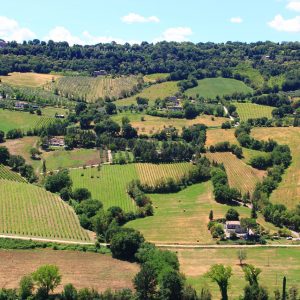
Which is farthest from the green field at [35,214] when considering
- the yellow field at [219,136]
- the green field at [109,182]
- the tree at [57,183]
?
the yellow field at [219,136]

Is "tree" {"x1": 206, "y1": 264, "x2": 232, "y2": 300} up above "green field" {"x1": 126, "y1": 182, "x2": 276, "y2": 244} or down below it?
below

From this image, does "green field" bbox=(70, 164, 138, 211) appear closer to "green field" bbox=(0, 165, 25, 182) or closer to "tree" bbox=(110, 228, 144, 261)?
"green field" bbox=(0, 165, 25, 182)

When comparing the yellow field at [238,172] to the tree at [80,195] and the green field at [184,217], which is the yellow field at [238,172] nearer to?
the green field at [184,217]

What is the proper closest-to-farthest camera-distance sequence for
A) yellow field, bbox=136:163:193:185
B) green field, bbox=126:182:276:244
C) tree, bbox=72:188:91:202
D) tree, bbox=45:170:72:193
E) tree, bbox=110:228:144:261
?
tree, bbox=110:228:144:261, green field, bbox=126:182:276:244, tree, bbox=72:188:91:202, tree, bbox=45:170:72:193, yellow field, bbox=136:163:193:185

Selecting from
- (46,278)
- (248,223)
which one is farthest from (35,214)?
(248,223)

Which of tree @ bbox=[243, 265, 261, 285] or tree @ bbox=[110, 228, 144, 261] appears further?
tree @ bbox=[110, 228, 144, 261]

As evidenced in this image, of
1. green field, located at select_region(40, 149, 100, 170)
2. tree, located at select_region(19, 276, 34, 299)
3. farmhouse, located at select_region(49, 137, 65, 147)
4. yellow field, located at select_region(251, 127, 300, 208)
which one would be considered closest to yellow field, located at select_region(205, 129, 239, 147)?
yellow field, located at select_region(251, 127, 300, 208)

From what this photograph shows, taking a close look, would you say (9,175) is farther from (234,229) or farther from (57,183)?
(234,229)

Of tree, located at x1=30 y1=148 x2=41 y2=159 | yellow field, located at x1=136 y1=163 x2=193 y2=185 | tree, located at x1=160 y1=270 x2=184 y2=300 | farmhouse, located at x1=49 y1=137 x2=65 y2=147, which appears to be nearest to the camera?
tree, located at x1=160 y1=270 x2=184 y2=300
